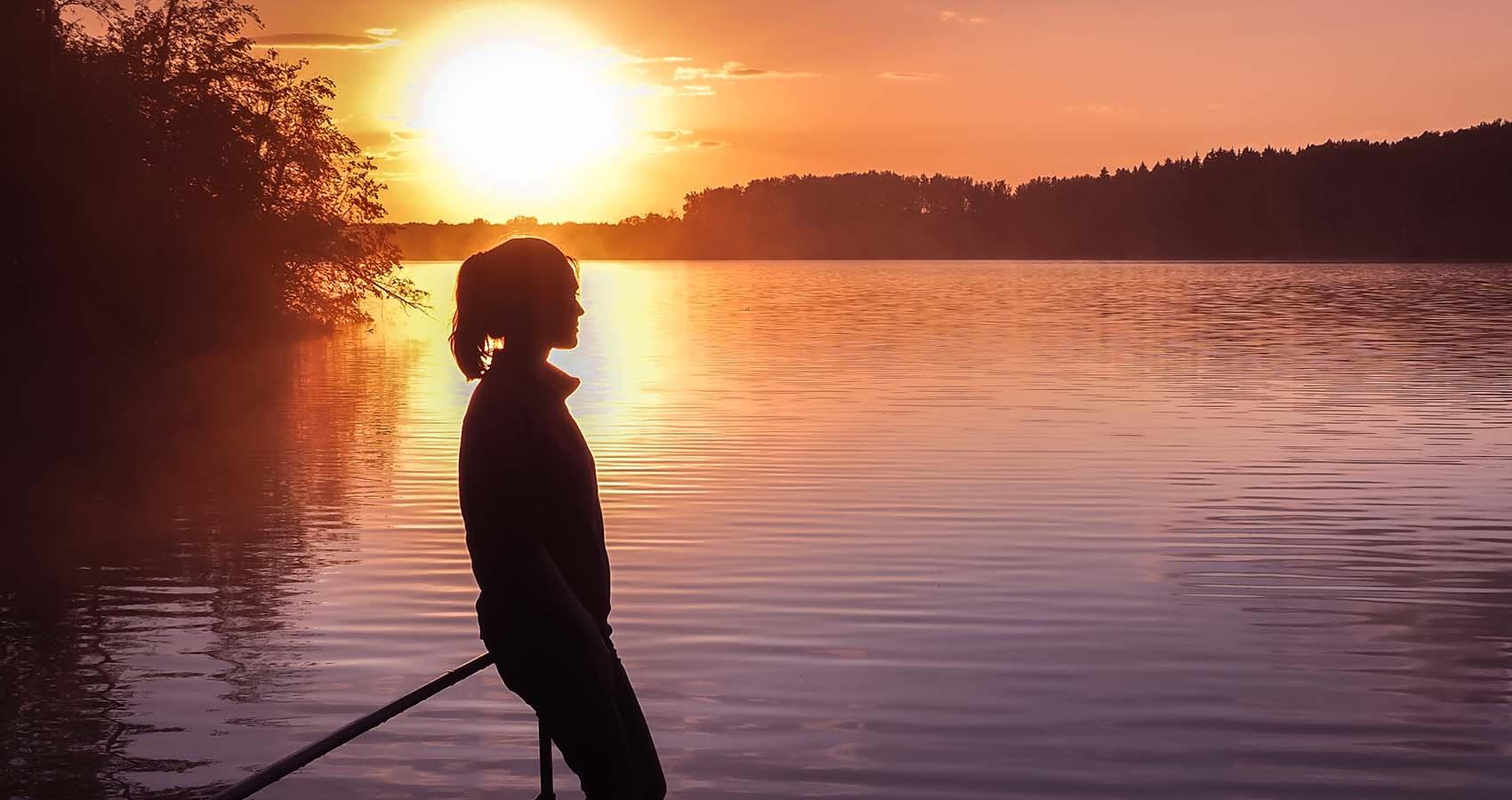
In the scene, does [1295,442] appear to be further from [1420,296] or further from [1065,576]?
[1420,296]

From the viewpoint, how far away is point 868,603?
9922 millimetres

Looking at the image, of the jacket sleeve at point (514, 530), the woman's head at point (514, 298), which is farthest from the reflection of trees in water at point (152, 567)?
the woman's head at point (514, 298)

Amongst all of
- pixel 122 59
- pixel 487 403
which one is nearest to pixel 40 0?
pixel 122 59

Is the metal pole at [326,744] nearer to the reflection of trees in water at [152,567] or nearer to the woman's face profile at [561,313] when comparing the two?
the woman's face profile at [561,313]

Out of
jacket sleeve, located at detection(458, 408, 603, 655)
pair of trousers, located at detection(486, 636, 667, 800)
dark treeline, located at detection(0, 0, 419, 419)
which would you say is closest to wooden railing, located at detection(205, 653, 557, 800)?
pair of trousers, located at detection(486, 636, 667, 800)

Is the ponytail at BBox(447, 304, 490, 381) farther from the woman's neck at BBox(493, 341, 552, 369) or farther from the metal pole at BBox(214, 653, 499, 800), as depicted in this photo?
the metal pole at BBox(214, 653, 499, 800)

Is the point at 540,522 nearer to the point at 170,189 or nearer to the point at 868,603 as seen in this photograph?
the point at 868,603

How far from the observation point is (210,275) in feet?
129

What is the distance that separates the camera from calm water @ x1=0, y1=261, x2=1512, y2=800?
6848mm

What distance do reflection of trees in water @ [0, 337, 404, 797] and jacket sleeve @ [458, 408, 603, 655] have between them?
3.74 metres

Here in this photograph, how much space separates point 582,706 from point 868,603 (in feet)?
20.4

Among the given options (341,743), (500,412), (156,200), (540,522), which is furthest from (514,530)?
(156,200)

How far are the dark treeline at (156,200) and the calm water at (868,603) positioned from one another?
13.4 meters

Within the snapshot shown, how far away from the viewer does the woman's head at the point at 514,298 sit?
3.84 metres
